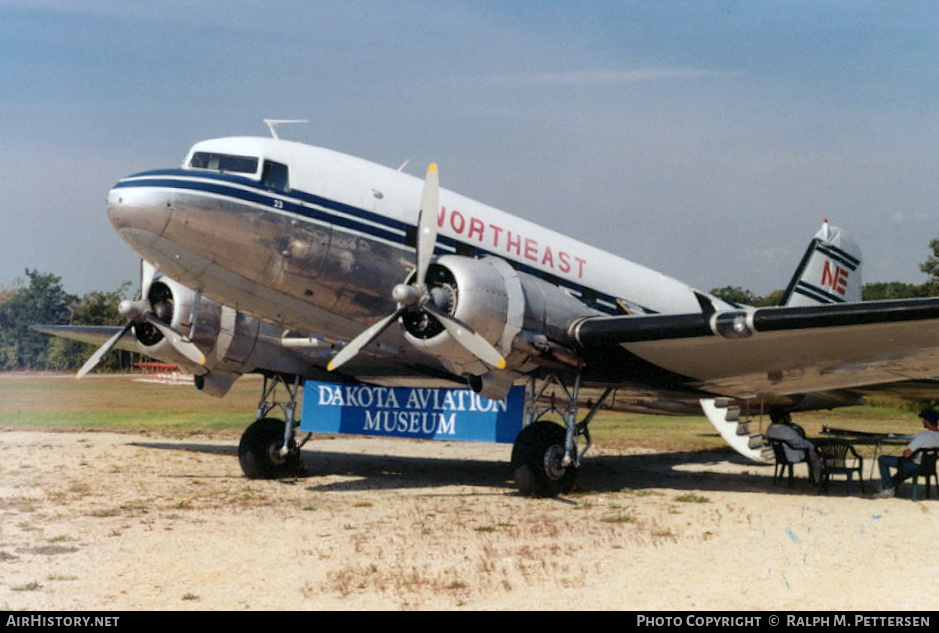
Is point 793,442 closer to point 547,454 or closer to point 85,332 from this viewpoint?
point 547,454

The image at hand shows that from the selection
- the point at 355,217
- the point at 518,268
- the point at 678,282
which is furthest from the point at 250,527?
the point at 678,282

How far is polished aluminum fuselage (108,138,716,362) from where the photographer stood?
10.3 meters

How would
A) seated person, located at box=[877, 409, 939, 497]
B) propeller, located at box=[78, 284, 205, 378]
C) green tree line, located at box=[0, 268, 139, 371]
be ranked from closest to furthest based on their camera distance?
seated person, located at box=[877, 409, 939, 497]
propeller, located at box=[78, 284, 205, 378]
green tree line, located at box=[0, 268, 139, 371]

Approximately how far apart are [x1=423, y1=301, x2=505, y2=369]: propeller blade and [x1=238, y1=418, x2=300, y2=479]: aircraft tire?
457 centimetres

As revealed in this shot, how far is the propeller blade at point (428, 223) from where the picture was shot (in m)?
10.6

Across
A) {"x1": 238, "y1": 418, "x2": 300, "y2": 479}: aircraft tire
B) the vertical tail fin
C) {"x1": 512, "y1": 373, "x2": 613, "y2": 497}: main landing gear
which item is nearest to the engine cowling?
{"x1": 512, "y1": 373, "x2": 613, "y2": 497}: main landing gear

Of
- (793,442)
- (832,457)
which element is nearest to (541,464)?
(793,442)

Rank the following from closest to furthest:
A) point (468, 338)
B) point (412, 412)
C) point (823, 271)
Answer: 1. point (468, 338)
2. point (412, 412)
3. point (823, 271)

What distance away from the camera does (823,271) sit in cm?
1747

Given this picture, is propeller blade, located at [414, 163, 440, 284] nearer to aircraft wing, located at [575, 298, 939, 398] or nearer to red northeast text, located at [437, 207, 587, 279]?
red northeast text, located at [437, 207, 587, 279]

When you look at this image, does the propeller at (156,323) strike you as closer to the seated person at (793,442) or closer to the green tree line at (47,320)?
the seated person at (793,442)

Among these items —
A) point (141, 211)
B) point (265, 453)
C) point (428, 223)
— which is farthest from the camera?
point (265, 453)

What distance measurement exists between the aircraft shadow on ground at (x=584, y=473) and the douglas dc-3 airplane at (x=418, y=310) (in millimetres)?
1179

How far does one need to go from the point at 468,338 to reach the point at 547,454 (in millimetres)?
2343
